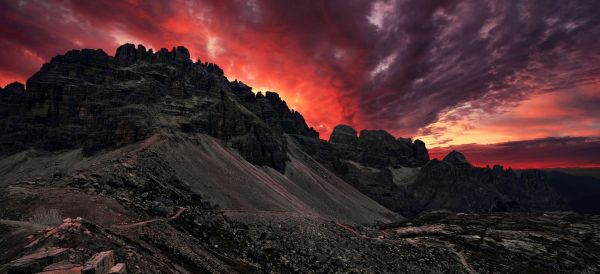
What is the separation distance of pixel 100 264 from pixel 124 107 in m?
124

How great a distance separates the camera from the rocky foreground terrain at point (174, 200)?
25703mm

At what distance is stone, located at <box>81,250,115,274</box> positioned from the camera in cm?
1452

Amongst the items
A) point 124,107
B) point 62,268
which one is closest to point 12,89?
point 124,107

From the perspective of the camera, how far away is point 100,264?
15.6m

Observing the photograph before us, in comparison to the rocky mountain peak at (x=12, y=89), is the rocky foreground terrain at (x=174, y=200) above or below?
below

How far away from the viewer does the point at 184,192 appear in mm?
64375

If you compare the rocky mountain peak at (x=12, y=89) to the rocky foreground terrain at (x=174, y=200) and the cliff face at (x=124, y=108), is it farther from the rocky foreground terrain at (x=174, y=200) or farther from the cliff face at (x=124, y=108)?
the cliff face at (x=124, y=108)

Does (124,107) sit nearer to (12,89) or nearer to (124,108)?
(124,108)

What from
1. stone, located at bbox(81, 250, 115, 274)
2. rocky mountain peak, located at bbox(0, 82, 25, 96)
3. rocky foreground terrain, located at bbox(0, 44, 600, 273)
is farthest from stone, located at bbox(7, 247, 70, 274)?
rocky mountain peak, located at bbox(0, 82, 25, 96)

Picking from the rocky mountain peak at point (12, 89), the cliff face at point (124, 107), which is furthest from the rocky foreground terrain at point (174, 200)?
the rocky mountain peak at point (12, 89)

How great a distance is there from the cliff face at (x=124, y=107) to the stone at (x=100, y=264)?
9655cm

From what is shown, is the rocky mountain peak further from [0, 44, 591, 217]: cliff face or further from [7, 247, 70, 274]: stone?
[7, 247, 70, 274]: stone

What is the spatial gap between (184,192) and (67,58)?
150 metres

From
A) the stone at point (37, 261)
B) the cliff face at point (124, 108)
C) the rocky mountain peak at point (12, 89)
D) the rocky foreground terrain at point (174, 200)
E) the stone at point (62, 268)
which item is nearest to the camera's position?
the stone at point (37, 261)
